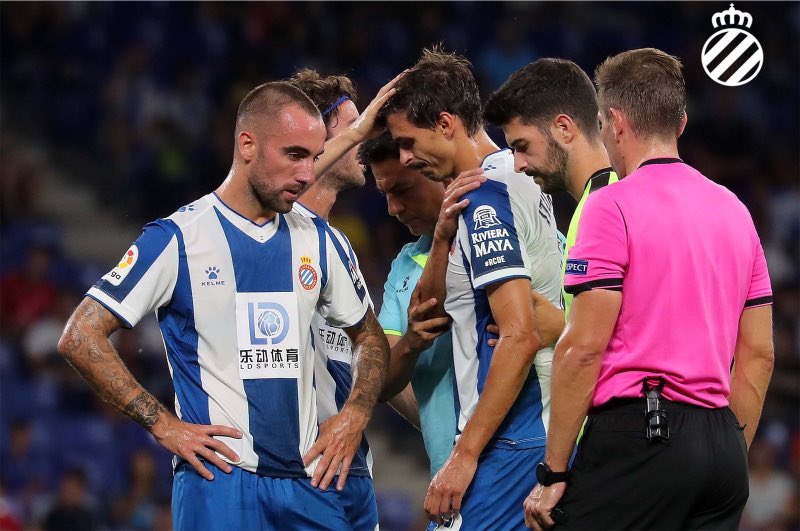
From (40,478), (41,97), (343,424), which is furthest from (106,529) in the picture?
(41,97)

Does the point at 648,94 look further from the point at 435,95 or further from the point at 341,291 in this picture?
the point at 341,291

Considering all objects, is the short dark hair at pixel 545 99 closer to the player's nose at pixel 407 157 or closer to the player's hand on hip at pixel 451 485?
the player's nose at pixel 407 157

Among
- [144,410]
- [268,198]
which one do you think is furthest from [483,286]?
[144,410]

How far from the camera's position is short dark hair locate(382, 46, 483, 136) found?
450cm

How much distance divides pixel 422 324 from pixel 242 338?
2.90ft

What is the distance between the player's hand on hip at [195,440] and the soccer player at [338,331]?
2.11ft

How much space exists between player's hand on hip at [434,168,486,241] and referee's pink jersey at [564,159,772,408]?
2.76 feet

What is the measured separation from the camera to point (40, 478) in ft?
31.0

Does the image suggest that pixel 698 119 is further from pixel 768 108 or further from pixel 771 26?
pixel 771 26

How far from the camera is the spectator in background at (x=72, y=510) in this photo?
8.88 meters

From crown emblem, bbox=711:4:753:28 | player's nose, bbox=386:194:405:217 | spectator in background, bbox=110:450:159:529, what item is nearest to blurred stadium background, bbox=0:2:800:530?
spectator in background, bbox=110:450:159:529

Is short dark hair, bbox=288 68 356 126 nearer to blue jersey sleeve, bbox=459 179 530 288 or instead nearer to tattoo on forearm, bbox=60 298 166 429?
blue jersey sleeve, bbox=459 179 530 288

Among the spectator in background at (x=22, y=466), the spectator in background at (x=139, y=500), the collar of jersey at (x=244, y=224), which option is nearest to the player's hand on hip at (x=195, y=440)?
the collar of jersey at (x=244, y=224)

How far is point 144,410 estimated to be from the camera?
12.7 ft
